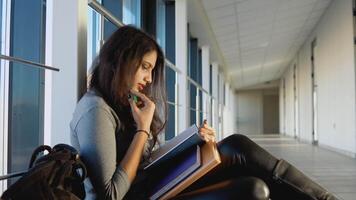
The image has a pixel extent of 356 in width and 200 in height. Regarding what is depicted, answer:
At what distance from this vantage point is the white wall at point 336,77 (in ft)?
16.0

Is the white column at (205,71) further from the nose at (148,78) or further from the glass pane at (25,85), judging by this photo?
the nose at (148,78)

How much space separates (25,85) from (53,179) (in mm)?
696

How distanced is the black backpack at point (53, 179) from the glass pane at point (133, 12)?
6.21 feet

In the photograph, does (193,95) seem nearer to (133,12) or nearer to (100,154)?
(133,12)

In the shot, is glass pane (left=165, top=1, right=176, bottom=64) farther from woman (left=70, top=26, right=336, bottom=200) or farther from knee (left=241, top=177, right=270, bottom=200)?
knee (left=241, top=177, right=270, bottom=200)

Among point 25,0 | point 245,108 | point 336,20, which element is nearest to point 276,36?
point 336,20

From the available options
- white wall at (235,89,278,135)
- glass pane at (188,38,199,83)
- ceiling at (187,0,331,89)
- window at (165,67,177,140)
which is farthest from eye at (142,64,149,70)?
white wall at (235,89,278,135)

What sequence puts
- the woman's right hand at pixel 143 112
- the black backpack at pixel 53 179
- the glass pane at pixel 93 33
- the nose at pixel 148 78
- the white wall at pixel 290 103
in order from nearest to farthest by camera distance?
the black backpack at pixel 53 179 → the woman's right hand at pixel 143 112 → the nose at pixel 148 78 → the glass pane at pixel 93 33 → the white wall at pixel 290 103

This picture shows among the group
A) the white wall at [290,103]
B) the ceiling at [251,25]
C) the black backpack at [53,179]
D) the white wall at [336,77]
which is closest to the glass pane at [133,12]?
the ceiling at [251,25]

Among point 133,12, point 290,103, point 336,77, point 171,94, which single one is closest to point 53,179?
point 133,12

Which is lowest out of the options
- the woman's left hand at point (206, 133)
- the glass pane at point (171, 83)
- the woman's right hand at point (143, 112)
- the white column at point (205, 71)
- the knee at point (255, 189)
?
the knee at point (255, 189)

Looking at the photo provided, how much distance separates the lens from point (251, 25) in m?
6.20

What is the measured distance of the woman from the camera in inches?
34.4

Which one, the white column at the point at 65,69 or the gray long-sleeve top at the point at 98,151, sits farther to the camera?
the white column at the point at 65,69
